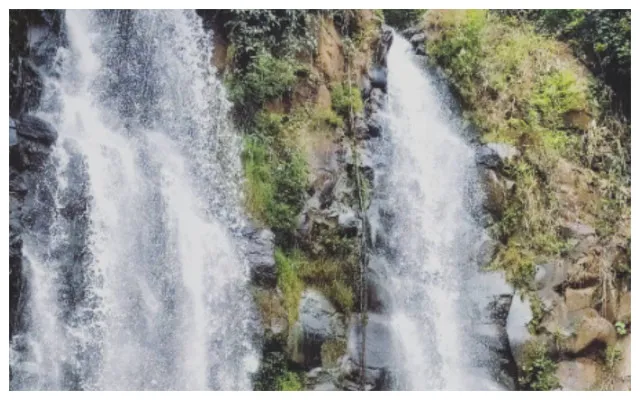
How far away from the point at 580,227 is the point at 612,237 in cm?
19

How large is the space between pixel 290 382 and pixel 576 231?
199cm

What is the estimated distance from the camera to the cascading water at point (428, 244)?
401 cm

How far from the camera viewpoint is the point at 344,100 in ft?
14.1

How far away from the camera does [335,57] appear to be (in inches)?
171

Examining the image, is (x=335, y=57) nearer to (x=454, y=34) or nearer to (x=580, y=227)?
(x=454, y=34)

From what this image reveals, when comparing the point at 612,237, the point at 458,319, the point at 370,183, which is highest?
the point at 370,183

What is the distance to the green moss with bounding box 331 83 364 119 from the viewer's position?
429 cm

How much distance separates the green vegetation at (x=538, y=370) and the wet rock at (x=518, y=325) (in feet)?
0.13

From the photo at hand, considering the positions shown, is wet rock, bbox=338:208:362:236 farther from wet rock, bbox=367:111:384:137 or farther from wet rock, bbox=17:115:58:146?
wet rock, bbox=17:115:58:146

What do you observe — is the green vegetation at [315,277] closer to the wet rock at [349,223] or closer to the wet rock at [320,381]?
the wet rock at [349,223]

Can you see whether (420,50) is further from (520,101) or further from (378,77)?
(520,101)

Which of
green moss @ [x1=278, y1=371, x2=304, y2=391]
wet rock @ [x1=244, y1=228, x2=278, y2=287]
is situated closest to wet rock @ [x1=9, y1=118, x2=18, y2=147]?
wet rock @ [x1=244, y1=228, x2=278, y2=287]

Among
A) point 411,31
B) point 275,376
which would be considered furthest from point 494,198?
point 275,376
